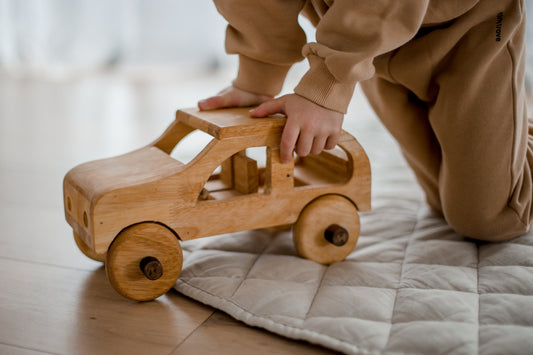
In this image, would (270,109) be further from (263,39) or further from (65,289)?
(65,289)

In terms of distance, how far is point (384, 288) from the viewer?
2.40 ft

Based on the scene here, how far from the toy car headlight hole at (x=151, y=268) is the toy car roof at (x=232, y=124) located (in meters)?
0.17

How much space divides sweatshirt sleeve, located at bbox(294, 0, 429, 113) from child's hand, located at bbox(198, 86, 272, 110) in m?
0.15

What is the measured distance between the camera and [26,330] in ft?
2.18

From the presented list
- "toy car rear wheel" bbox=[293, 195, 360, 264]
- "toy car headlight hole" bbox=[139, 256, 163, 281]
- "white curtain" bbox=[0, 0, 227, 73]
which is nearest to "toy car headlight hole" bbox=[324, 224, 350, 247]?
"toy car rear wheel" bbox=[293, 195, 360, 264]

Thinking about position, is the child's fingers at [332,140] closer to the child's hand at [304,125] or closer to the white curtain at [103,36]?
the child's hand at [304,125]

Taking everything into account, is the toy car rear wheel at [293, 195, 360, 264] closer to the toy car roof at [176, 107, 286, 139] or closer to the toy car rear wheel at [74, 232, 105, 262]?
the toy car roof at [176, 107, 286, 139]

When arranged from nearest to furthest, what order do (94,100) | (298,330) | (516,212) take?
1. (298,330)
2. (516,212)
3. (94,100)

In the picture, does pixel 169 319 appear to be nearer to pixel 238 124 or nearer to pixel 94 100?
pixel 238 124

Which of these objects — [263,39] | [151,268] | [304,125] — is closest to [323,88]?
[304,125]

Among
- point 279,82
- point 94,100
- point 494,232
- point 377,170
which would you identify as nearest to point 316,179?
point 279,82

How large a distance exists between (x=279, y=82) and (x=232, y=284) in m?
0.36

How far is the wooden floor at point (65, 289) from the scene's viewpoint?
64 cm

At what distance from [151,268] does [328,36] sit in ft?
1.22
